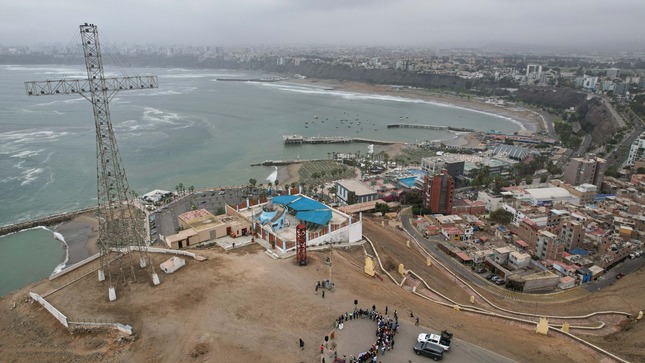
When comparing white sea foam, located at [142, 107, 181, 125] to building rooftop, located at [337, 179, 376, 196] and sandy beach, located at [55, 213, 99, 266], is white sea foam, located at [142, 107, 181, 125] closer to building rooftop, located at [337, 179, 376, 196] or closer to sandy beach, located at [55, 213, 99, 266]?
sandy beach, located at [55, 213, 99, 266]

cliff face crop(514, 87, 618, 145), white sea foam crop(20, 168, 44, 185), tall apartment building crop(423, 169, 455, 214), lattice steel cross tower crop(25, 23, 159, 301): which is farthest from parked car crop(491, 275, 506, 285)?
cliff face crop(514, 87, 618, 145)

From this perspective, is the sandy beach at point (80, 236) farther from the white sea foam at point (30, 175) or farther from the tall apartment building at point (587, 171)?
the tall apartment building at point (587, 171)

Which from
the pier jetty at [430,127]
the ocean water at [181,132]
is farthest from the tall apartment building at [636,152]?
the pier jetty at [430,127]

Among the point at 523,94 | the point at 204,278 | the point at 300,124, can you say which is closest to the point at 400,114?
the point at 300,124

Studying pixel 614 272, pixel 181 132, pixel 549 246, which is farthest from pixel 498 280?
pixel 181 132

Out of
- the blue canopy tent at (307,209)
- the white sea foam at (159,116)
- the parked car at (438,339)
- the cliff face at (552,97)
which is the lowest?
the white sea foam at (159,116)

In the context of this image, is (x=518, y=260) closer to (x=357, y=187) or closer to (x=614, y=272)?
(x=614, y=272)
